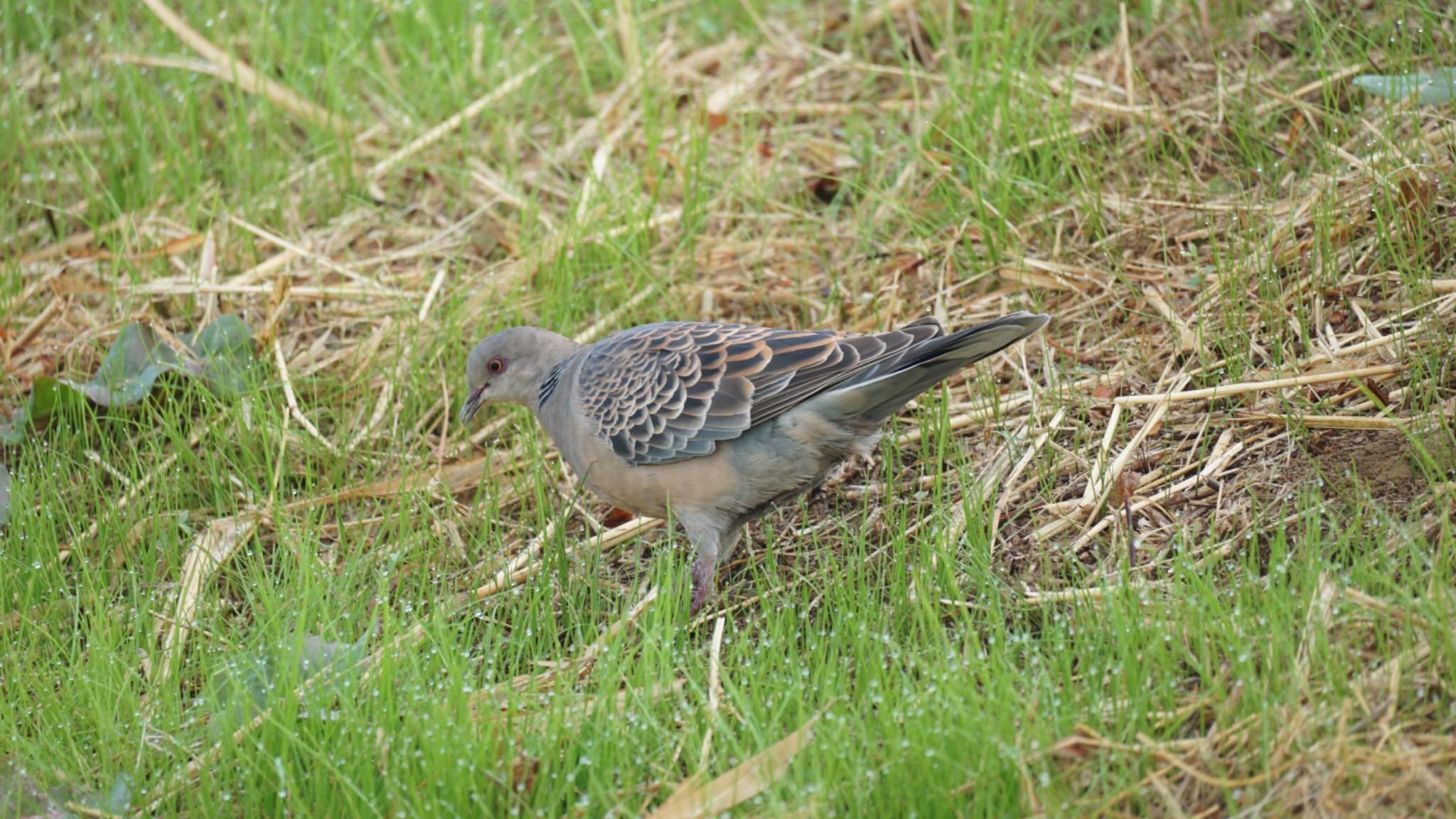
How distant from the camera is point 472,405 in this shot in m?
4.87

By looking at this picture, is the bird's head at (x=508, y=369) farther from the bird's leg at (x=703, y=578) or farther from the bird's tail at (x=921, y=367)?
the bird's tail at (x=921, y=367)

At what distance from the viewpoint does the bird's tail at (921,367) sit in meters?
3.79

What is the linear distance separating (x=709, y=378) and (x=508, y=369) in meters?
0.86

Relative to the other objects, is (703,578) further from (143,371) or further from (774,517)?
(143,371)

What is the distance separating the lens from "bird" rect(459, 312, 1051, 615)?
161 inches

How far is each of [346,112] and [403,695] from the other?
3930 millimetres

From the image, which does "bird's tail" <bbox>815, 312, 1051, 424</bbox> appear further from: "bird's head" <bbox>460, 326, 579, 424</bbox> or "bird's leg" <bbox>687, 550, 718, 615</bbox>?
"bird's head" <bbox>460, 326, 579, 424</bbox>

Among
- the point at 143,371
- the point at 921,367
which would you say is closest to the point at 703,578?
the point at 921,367

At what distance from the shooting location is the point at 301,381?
528 cm

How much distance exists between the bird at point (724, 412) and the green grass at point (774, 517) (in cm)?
21

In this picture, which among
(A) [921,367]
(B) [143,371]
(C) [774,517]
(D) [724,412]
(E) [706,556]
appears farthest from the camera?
(B) [143,371]

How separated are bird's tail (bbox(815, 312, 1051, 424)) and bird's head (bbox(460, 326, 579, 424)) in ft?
3.77

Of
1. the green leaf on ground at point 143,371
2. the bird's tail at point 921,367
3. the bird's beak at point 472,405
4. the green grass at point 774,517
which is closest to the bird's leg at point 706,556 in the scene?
the green grass at point 774,517

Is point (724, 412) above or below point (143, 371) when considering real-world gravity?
below
